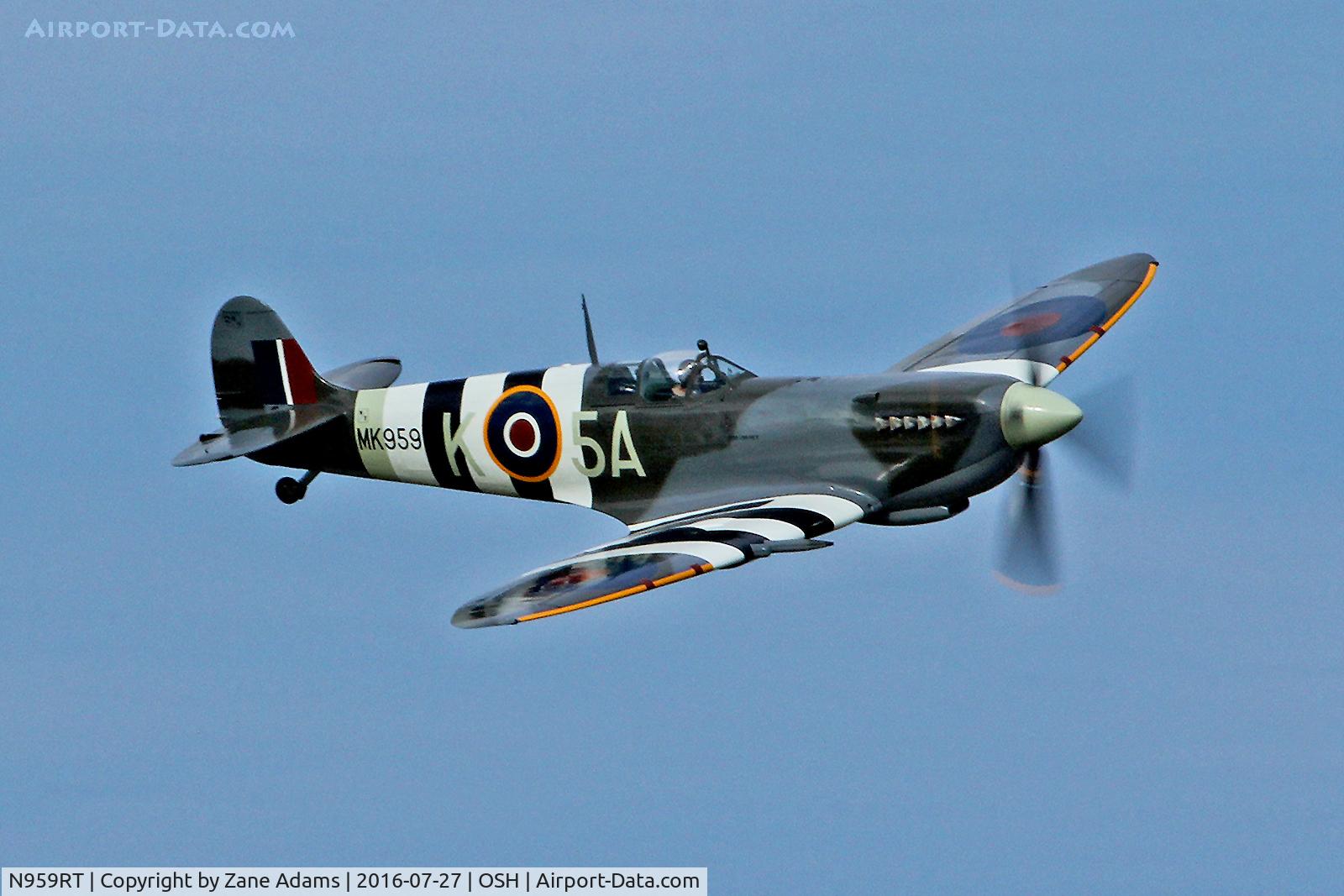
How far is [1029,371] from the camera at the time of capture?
2088cm

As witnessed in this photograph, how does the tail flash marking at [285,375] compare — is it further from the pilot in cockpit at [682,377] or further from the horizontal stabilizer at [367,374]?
the pilot in cockpit at [682,377]

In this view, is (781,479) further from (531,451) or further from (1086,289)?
(1086,289)

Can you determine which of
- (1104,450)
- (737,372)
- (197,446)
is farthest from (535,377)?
(1104,450)

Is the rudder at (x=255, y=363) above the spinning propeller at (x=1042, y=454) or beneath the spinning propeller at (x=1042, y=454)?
above

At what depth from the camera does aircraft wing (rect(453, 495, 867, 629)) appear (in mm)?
16766

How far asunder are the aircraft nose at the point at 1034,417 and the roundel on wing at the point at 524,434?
4.41 meters

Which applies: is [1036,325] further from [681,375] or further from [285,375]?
[285,375]

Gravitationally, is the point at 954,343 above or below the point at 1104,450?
above

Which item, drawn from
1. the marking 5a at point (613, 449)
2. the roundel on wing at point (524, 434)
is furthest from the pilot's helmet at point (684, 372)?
the roundel on wing at point (524, 434)

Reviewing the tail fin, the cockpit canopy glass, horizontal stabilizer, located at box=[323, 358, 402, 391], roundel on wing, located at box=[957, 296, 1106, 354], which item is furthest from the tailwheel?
roundel on wing, located at box=[957, 296, 1106, 354]

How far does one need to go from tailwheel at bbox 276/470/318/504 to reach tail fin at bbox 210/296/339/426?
2.59 ft

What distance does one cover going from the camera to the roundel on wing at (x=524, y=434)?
2117 centimetres

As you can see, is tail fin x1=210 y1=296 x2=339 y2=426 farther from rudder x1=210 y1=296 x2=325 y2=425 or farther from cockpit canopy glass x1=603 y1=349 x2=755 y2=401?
cockpit canopy glass x1=603 y1=349 x2=755 y2=401

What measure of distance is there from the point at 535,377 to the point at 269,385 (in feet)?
9.85
